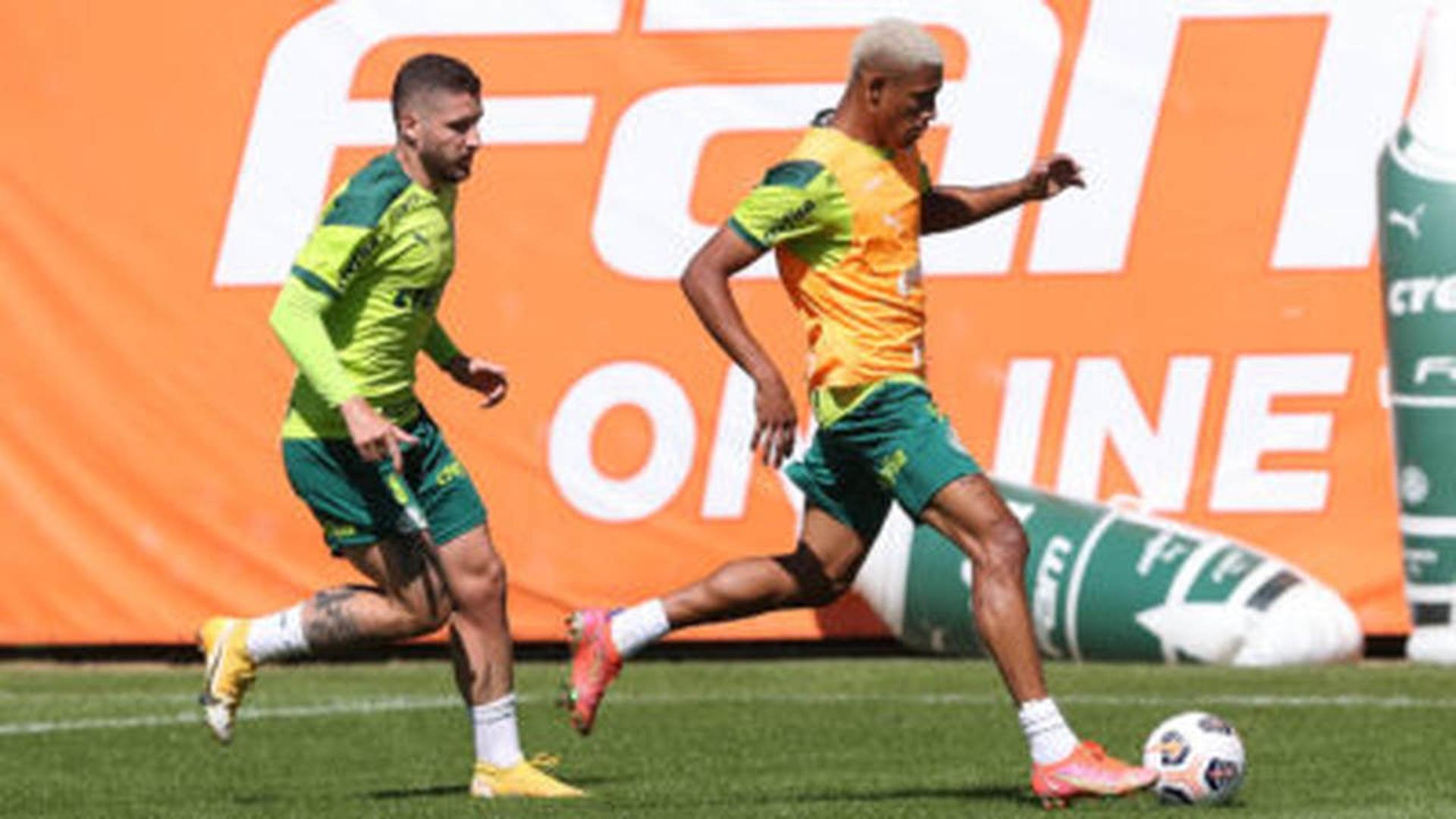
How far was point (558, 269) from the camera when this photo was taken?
16359 millimetres

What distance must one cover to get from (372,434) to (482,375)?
1.31 m

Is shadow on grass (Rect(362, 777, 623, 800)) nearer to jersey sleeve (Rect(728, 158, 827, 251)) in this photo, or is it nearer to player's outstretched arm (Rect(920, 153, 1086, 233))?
jersey sleeve (Rect(728, 158, 827, 251))

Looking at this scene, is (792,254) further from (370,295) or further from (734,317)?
(370,295)

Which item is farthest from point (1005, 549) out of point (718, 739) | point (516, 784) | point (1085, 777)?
point (718, 739)

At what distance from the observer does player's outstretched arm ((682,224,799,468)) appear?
9266 millimetres

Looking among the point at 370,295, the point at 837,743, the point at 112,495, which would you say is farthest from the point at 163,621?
the point at 370,295

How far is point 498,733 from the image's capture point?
9.95m

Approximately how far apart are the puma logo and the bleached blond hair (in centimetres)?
588

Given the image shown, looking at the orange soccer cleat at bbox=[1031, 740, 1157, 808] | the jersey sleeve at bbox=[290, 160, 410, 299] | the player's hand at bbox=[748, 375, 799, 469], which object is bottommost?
the orange soccer cleat at bbox=[1031, 740, 1157, 808]

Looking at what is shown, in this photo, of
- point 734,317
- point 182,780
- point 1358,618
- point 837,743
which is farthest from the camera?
point 1358,618

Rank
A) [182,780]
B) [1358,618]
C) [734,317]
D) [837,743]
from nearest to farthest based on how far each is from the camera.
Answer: [734,317], [182,780], [837,743], [1358,618]

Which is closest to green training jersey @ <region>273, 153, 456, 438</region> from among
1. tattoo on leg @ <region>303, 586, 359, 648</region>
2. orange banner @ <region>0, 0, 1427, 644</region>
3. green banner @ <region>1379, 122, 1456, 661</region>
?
tattoo on leg @ <region>303, 586, 359, 648</region>

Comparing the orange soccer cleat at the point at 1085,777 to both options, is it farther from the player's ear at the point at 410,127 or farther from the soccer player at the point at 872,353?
the player's ear at the point at 410,127

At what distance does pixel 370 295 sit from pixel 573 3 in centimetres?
670
